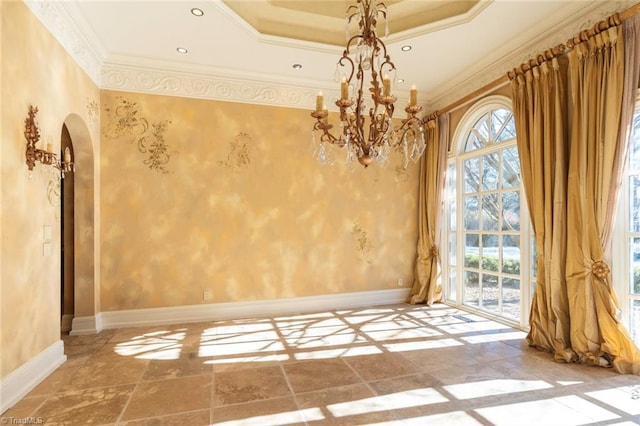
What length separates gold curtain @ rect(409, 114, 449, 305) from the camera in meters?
5.05

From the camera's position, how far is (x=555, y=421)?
211 cm

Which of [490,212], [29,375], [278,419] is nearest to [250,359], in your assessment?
[278,419]

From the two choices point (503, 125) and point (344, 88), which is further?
point (503, 125)

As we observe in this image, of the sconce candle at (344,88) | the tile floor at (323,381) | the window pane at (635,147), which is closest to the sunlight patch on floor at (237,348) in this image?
the tile floor at (323,381)

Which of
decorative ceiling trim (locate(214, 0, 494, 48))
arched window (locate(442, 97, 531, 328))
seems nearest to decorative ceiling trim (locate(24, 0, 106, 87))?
decorative ceiling trim (locate(214, 0, 494, 48))

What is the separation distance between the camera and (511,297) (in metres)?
4.05

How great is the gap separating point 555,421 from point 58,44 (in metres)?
4.84

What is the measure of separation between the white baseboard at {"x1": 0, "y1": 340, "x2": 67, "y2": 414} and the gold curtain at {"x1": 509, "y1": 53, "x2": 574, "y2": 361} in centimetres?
430

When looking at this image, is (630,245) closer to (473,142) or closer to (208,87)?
(473,142)

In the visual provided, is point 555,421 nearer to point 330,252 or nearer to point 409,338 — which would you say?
point 409,338

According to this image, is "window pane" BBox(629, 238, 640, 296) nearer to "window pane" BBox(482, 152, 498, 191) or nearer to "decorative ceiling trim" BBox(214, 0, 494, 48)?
"window pane" BBox(482, 152, 498, 191)

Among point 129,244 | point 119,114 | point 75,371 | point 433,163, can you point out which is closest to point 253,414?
point 75,371

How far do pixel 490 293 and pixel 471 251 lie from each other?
24.4 inches

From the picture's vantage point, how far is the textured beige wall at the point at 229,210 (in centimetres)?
417
